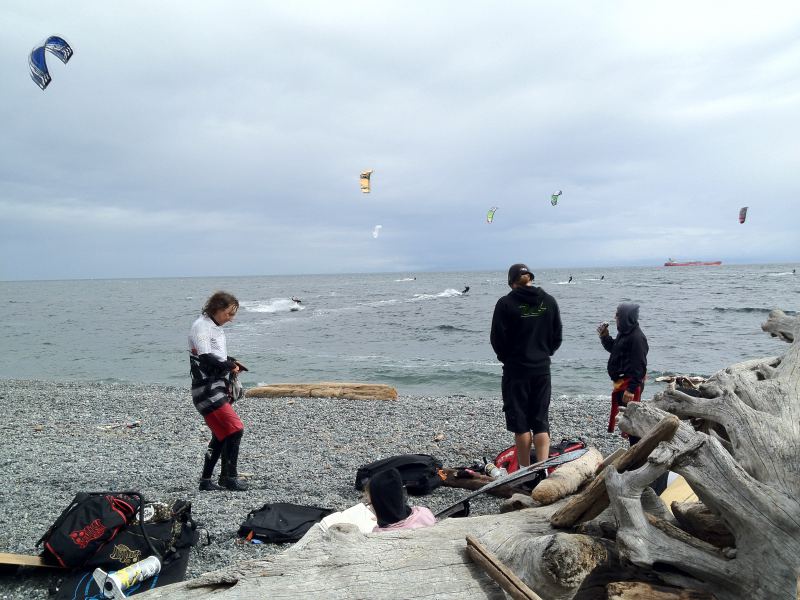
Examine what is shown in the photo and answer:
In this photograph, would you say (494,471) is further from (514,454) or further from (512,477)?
(512,477)

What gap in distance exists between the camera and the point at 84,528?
4398mm

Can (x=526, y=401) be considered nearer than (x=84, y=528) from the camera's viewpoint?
No

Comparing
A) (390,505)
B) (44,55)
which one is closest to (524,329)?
(390,505)

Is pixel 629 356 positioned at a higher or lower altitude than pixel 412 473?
higher

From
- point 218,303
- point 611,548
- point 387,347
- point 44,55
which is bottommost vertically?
point 387,347

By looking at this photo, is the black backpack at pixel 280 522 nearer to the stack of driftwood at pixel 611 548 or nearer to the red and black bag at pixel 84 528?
the red and black bag at pixel 84 528

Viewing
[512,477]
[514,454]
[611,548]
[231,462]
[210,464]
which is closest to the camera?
[611,548]

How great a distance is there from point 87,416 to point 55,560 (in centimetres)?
1003

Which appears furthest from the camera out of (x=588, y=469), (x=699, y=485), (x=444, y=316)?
(x=444, y=316)

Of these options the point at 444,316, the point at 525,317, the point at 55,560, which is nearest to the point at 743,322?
the point at 444,316

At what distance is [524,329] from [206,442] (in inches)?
277

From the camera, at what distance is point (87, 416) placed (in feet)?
43.0

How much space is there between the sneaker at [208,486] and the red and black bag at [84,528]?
2.06 metres

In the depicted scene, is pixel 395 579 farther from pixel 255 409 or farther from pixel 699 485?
pixel 255 409
